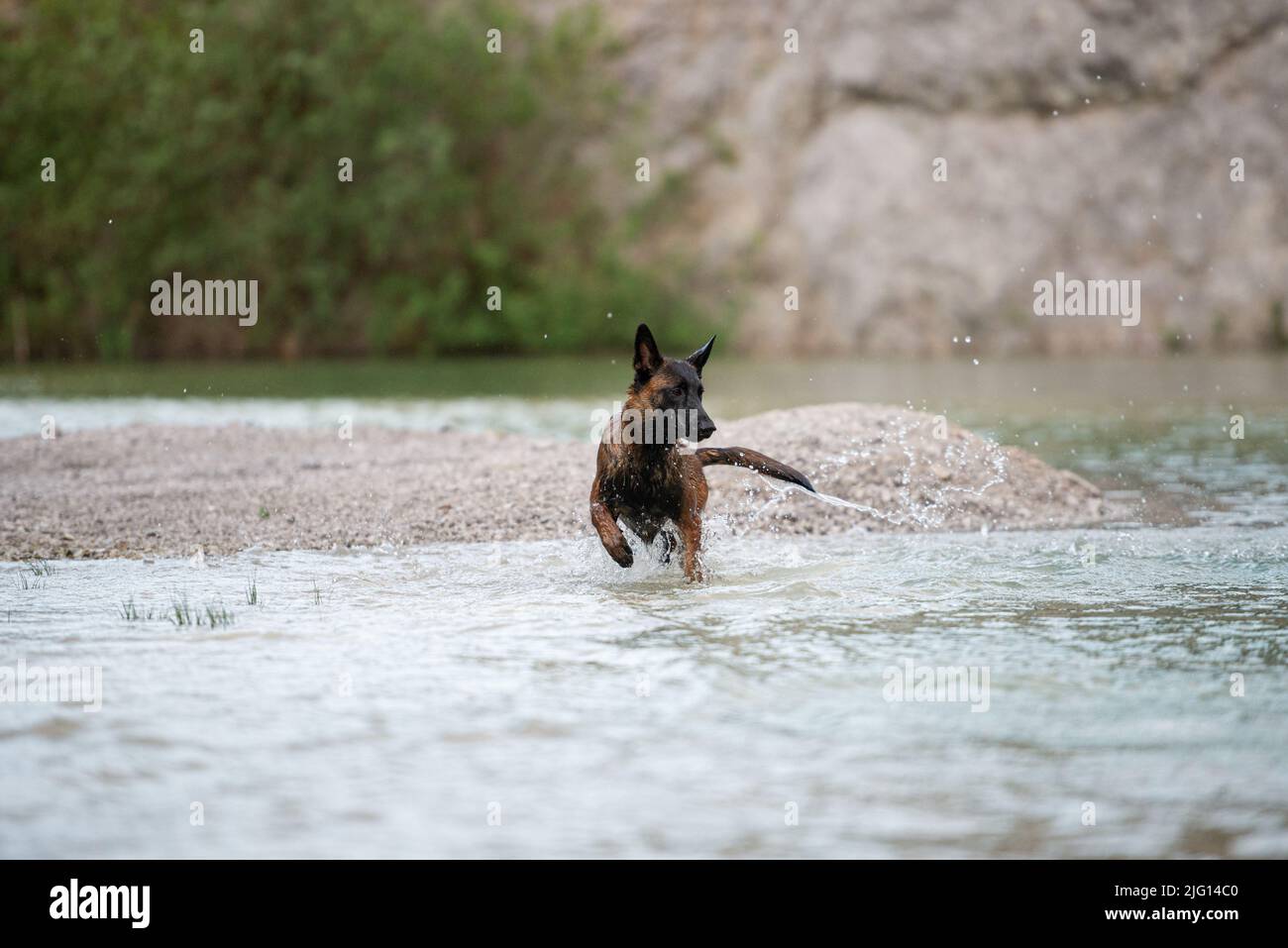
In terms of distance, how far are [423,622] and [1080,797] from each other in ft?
12.0

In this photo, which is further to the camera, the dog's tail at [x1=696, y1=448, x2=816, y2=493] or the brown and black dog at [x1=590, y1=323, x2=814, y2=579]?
the dog's tail at [x1=696, y1=448, x2=816, y2=493]

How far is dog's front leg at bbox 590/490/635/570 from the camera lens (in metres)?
7.95

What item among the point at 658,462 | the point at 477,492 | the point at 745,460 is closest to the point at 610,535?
the point at 658,462

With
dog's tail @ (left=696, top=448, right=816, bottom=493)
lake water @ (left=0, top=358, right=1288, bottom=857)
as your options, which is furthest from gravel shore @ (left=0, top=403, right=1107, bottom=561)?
dog's tail @ (left=696, top=448, right=816, bottom=493)

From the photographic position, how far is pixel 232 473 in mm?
13656

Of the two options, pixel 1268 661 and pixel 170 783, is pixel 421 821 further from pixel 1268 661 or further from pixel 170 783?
pixel 1268 661

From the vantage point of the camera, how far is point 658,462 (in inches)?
319

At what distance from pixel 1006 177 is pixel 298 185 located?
2132 cm

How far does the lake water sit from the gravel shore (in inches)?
26.2

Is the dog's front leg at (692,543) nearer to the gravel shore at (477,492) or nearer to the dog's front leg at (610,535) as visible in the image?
the dog's front leg at (610,535)

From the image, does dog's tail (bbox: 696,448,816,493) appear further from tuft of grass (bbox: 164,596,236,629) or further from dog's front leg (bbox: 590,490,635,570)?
tuft of grass (bbox: 164,596,236,629)

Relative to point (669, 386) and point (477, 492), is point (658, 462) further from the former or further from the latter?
point (477, 492)

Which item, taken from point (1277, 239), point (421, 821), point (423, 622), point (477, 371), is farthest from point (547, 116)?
point (421, 821)

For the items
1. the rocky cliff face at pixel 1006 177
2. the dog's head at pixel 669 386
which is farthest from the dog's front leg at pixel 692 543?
the rocky cliff face at pixel 1006 177
